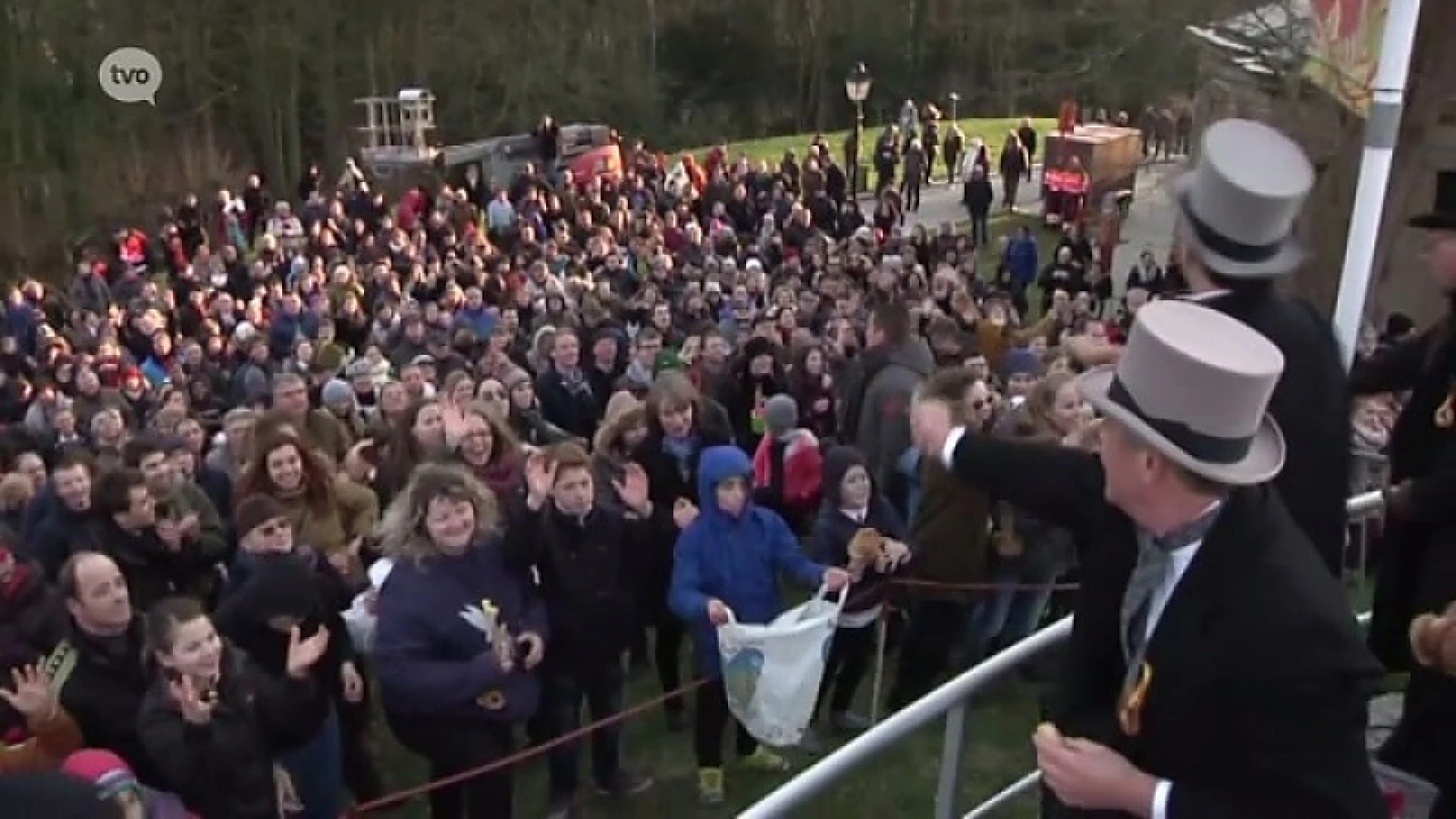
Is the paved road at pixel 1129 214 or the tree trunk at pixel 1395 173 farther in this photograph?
the paved road at pixel 1129 214

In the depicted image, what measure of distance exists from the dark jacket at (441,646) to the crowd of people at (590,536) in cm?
1

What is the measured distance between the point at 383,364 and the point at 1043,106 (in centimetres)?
3742

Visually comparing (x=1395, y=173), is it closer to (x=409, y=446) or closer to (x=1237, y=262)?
(x=409, y=446)

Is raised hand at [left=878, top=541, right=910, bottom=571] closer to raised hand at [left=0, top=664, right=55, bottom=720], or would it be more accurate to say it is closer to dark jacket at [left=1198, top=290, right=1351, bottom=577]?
dark jacket at [left=1198, top=290, right=1351, bottom=577]

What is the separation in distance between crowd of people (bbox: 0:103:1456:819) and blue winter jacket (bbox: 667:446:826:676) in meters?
0.01

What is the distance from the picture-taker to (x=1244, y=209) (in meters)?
3.42

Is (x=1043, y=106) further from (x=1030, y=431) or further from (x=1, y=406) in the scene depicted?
(x=1030, y=431)

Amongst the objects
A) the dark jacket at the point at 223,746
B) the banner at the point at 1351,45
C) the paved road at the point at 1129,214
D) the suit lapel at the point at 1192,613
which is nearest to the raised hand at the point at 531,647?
the dark jacket at the point at 223,746

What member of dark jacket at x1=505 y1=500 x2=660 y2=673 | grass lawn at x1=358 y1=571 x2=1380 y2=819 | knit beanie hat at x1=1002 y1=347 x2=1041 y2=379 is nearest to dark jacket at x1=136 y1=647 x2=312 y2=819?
dark jacket at x1=505 y1=500 x2=660 y2=673

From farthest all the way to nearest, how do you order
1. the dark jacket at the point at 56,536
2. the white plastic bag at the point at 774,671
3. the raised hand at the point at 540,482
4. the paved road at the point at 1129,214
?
the paved road at the point at 1129,214, the dark jacket at the point at 56,536, the white plastic bag at the point at 774,671, the raised hand at the point at 540,482

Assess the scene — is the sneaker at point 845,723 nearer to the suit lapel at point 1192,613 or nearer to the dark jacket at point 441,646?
the dark jacket at point 441,646

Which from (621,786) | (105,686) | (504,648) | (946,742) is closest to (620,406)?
(621,786)

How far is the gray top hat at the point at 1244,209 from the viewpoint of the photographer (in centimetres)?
342

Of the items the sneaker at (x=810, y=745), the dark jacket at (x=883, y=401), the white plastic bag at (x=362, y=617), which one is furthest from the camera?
the dark jacket at (x=883, y=401)
